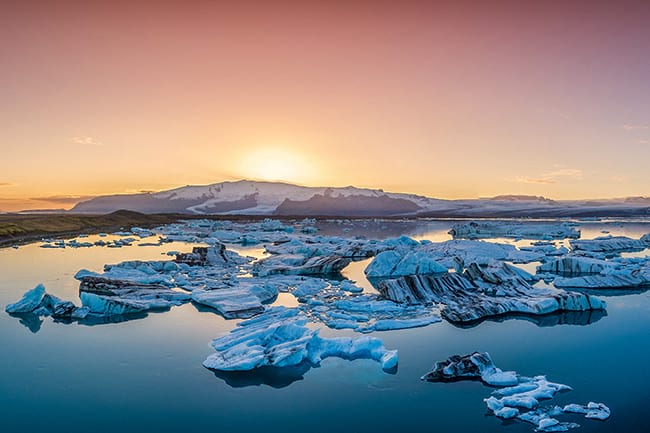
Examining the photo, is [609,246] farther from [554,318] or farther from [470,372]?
[470,372]

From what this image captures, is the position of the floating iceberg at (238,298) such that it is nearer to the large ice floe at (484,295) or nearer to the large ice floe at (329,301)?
the large ice floe at (329,301)

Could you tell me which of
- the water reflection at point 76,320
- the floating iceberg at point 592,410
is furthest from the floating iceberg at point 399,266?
the floating iceberg at point 592,410

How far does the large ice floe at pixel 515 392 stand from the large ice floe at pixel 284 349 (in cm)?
93

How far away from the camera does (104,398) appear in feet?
19.7

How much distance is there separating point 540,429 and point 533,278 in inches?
418

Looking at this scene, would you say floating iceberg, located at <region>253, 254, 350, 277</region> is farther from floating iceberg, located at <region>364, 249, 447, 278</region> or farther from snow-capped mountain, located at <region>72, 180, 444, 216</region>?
snow-capped mountain, located at <region>72, 180, 444, 216</region>

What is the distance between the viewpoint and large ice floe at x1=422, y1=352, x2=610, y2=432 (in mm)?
5281

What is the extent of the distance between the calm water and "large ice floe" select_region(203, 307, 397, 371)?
0.75ft

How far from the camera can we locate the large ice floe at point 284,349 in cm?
695

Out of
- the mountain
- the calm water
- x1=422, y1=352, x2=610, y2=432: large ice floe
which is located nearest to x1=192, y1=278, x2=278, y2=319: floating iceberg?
the calm water

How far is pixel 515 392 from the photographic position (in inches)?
235

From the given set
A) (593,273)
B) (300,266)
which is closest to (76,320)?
(300,266)

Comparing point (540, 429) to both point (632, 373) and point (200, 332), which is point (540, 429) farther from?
point (200, 332)

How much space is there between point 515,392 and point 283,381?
3.32m
